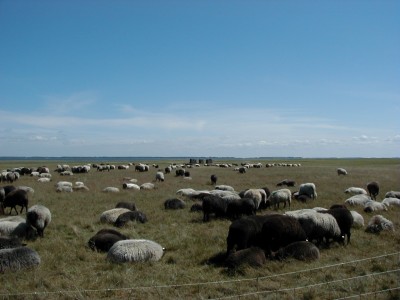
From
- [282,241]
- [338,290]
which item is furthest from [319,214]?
[338,290]

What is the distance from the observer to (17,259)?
9695 mm

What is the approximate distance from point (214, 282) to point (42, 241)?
23.7 feet

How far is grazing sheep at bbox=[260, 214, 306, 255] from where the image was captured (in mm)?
11219

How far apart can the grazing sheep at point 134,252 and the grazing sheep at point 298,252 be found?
11.3 feet

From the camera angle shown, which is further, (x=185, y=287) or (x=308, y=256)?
(x=308, y=256)

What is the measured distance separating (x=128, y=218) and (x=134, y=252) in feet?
17.4

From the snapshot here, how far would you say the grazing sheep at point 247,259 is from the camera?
9695 mm

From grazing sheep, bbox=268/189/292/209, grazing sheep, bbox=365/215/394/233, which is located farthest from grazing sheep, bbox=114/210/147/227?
grazing sheep, bbox=365/215/394/233

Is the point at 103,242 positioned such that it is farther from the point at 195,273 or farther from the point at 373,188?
the point at 373,188

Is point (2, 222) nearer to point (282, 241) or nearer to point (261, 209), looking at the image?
point (282, 241)

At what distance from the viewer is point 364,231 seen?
14203 millimetres

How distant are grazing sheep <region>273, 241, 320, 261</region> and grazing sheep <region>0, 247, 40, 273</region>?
662cm

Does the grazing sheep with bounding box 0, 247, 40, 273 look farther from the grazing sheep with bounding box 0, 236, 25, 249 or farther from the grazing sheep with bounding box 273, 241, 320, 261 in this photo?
the grazing sheep with bounding box 273, 241, 320, 261

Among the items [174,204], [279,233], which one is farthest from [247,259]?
[174,204]
